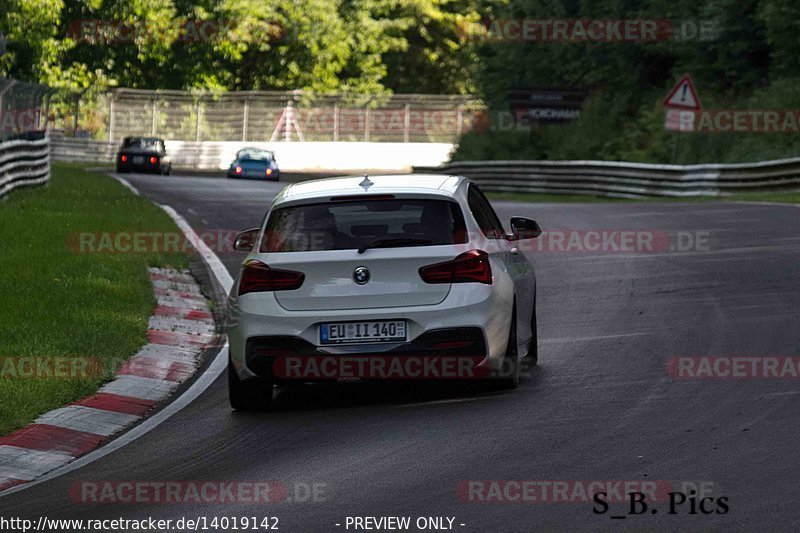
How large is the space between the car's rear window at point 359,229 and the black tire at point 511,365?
0.77m

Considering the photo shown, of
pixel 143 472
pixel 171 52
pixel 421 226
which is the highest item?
pixel 171 52

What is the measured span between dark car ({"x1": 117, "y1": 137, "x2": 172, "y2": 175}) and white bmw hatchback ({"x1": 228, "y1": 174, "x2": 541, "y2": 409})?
144 ft

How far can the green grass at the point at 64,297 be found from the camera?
10781 millimetres

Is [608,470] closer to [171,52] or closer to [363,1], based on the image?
[171,52]

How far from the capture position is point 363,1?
251ft

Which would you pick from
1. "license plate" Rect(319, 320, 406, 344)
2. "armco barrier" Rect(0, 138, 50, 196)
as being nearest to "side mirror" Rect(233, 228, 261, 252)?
"license plate" Rect(319, 320, 406, 344)

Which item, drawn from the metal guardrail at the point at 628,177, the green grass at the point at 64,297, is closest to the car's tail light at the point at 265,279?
the green grass at the point at 64,297

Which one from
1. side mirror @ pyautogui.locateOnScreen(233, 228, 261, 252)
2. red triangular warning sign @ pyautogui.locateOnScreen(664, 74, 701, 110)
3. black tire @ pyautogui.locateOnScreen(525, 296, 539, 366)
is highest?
red triangular warning sign @ pyautogui.locateOnScreen(664, 74, 701, 110)

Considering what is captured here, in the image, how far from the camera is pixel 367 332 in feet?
32.0

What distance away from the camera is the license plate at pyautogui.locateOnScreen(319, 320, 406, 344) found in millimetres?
9750

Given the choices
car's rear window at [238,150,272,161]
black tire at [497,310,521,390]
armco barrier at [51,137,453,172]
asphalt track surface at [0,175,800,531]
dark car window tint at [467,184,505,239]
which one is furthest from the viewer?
armco barrier at [51,137,453,172]

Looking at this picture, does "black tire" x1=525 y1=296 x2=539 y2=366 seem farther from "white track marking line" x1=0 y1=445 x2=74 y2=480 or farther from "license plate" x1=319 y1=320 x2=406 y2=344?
"white track marking line" x1=0 y1=445 x2=74 y2=480

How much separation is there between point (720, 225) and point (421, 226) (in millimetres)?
12650

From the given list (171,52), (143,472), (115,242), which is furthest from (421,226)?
(171,52)
